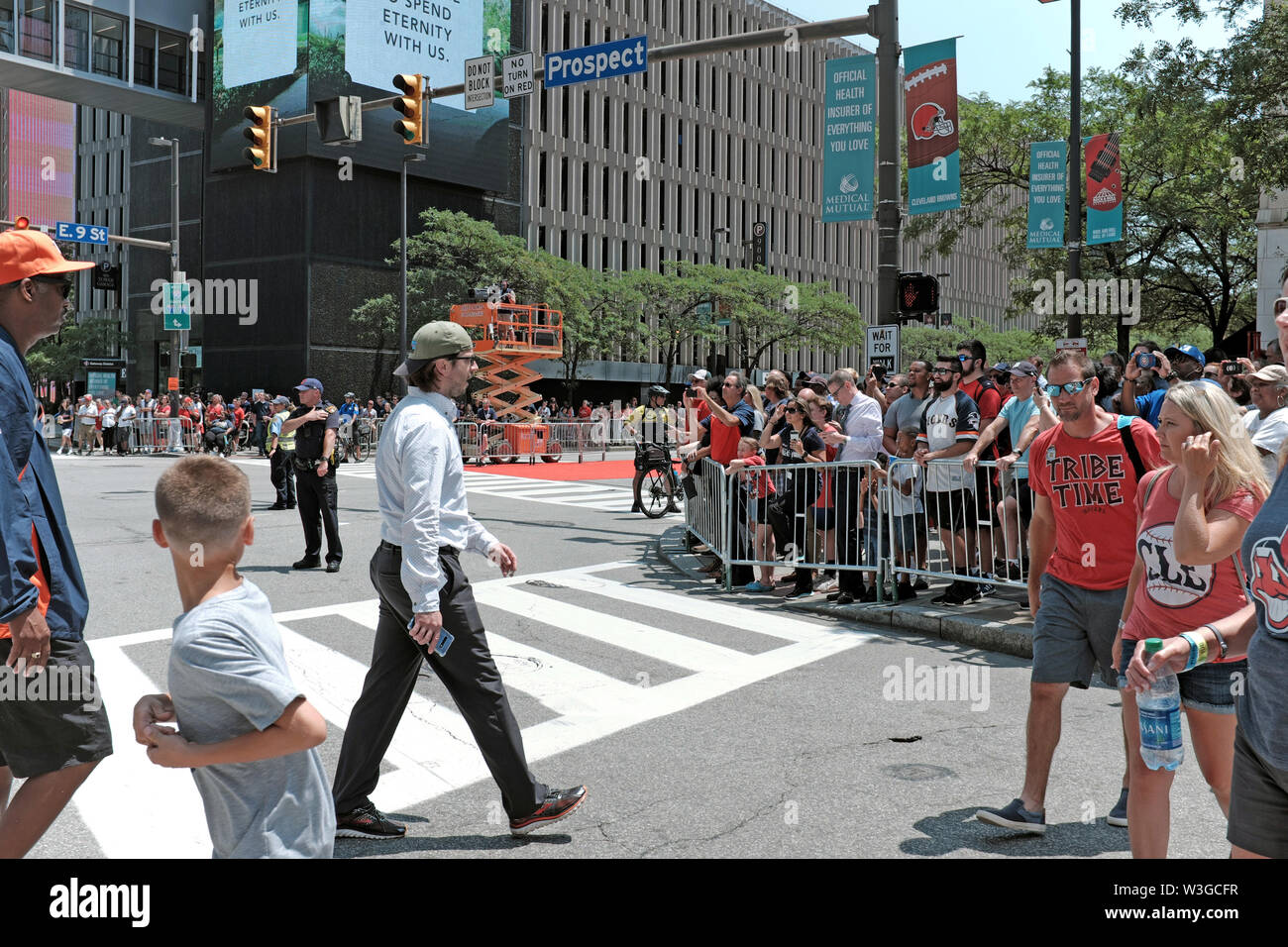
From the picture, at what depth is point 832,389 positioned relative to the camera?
35.7ft

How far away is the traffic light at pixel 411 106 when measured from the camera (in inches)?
584

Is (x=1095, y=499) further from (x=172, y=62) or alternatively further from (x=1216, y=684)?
(x=172, y=62)

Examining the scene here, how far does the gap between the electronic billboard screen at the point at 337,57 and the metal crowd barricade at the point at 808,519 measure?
34.3 metres

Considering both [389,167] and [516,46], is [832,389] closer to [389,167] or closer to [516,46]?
[389,167]

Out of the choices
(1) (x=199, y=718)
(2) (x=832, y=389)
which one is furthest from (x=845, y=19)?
(1) (x=199, y=718)

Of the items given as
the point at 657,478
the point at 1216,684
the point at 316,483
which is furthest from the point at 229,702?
the point at 657,478

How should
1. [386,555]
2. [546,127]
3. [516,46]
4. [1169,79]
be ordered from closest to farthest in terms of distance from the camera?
1. [386,555]
2. [1169,79]
3. [516,46]
4. [546,127]

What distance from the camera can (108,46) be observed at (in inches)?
1724

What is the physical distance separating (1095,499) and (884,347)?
7.70m

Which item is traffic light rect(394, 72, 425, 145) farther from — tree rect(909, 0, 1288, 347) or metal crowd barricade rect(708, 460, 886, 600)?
tree rect(909, 0, 1288, 347)

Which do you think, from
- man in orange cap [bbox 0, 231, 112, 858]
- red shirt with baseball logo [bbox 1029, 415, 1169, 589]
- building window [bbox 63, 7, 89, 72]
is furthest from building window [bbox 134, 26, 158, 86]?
red shirt with baseball logo [bbox 1029, 415, 1169, 589]

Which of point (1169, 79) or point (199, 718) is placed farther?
point (1169, 79)

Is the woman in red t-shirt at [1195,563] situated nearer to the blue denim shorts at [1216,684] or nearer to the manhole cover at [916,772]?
the blue denim shorts at [1216,684]

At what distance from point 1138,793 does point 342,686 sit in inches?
185
